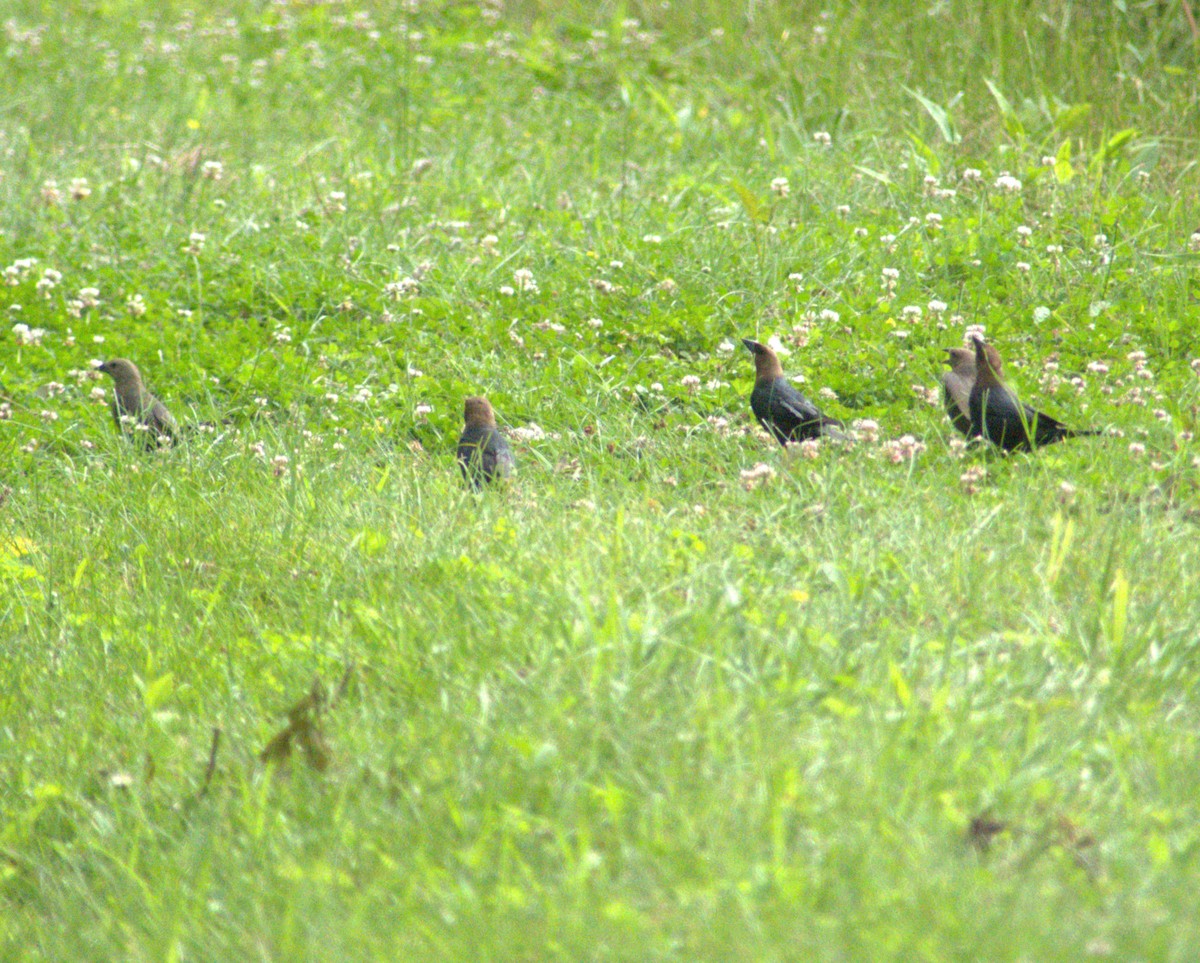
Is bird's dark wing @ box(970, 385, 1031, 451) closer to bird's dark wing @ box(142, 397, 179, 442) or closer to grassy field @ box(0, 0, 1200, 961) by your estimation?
grassy field @ box(0, 0, 1200, 961)

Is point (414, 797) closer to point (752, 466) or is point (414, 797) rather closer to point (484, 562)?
point (484, 562)

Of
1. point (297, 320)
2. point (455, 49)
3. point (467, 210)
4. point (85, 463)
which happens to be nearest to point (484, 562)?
point (85, 463)

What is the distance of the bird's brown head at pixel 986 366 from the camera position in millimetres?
4535

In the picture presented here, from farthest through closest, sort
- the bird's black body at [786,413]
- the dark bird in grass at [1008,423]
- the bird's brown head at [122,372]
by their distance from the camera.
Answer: the bird's brown head at [122,372], the bird's black body at [786,413], the dark bird in grass at [1008,423]

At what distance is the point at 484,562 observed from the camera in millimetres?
3725

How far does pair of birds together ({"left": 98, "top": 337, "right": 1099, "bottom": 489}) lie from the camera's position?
4484mm

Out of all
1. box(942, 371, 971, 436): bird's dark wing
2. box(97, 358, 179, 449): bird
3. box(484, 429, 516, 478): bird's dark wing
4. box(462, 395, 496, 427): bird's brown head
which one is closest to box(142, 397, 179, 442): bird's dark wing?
box(97, 358, 179, 449): bird

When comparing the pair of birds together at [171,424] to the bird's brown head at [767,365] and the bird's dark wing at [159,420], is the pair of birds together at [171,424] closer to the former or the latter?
the bird's dark wing at [159,420]

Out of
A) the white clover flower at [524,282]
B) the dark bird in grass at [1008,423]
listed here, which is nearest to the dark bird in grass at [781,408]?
the dark bird in grass at [1008,423]

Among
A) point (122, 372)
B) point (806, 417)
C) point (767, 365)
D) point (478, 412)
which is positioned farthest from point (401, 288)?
point (806, 417)

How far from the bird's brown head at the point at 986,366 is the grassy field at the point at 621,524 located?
24cm

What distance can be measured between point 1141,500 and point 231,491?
114 inches

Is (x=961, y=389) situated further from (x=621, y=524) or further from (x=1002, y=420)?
(x=621, y=524)

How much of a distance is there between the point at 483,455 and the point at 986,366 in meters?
1.70
